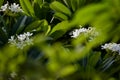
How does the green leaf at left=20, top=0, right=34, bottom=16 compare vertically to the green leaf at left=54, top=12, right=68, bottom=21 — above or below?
above

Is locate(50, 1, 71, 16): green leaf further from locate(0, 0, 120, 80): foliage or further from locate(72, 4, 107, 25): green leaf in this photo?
locate(72, 4, 107, 25): green leaf

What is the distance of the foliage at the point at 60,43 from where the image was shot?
655mm

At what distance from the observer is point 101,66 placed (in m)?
2.17

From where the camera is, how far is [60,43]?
1118mm

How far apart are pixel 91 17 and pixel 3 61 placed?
172 millimetres

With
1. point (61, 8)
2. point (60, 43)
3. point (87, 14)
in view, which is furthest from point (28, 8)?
point (87, 14)

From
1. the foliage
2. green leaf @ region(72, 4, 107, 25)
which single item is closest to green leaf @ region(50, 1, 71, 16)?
the foliage

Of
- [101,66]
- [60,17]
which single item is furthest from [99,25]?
[60,17]

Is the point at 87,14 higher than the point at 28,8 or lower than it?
lower

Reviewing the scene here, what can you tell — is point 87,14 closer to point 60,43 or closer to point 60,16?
point 60,43

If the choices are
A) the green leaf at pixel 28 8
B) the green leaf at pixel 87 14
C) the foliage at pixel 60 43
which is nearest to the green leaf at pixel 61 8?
the foliage at pixel 60 43

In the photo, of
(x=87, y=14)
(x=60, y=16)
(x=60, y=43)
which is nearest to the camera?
(x=87, y=14)

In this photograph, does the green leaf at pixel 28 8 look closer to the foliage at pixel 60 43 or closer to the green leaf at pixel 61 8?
the foliage at pixel 60 43

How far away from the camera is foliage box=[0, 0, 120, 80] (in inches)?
25.8
